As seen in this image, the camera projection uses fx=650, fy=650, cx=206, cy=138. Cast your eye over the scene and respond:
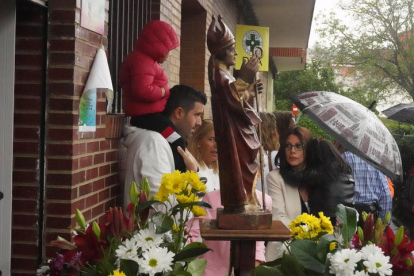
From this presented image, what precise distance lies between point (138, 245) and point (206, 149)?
109 inches

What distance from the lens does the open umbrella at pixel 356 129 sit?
208 inches

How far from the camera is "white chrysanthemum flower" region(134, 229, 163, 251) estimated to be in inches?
78.9

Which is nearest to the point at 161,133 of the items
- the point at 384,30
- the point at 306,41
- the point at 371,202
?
the point at 371,202

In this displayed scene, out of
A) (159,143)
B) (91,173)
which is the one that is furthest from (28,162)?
(159,143)

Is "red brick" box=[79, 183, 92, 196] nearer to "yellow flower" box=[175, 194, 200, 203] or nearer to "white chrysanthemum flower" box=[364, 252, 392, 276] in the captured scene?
"yellow flower" box=[175, 194, 200, 203]

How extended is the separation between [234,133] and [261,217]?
336 mm

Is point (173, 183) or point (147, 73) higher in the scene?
point (147, 73)

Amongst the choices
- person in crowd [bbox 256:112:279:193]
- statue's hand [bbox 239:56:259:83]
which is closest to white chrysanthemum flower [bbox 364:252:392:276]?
statue's hand [bbox 239:56:259:83]

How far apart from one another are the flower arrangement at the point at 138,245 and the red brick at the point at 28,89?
1548 millimetres

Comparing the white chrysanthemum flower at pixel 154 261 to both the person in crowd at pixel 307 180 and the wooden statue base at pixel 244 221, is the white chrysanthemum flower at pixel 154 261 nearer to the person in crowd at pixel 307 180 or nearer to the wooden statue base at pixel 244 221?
the wooden statue base at pixel 244 221

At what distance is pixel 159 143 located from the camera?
3.92 metres

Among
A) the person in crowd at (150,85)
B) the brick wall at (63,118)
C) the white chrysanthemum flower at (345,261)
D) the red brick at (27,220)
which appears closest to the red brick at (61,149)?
the brick wall at (63,118)

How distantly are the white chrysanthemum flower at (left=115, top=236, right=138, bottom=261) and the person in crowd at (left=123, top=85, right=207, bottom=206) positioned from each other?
5.69 ft

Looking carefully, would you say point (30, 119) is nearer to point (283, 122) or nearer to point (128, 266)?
point (128, 266)
